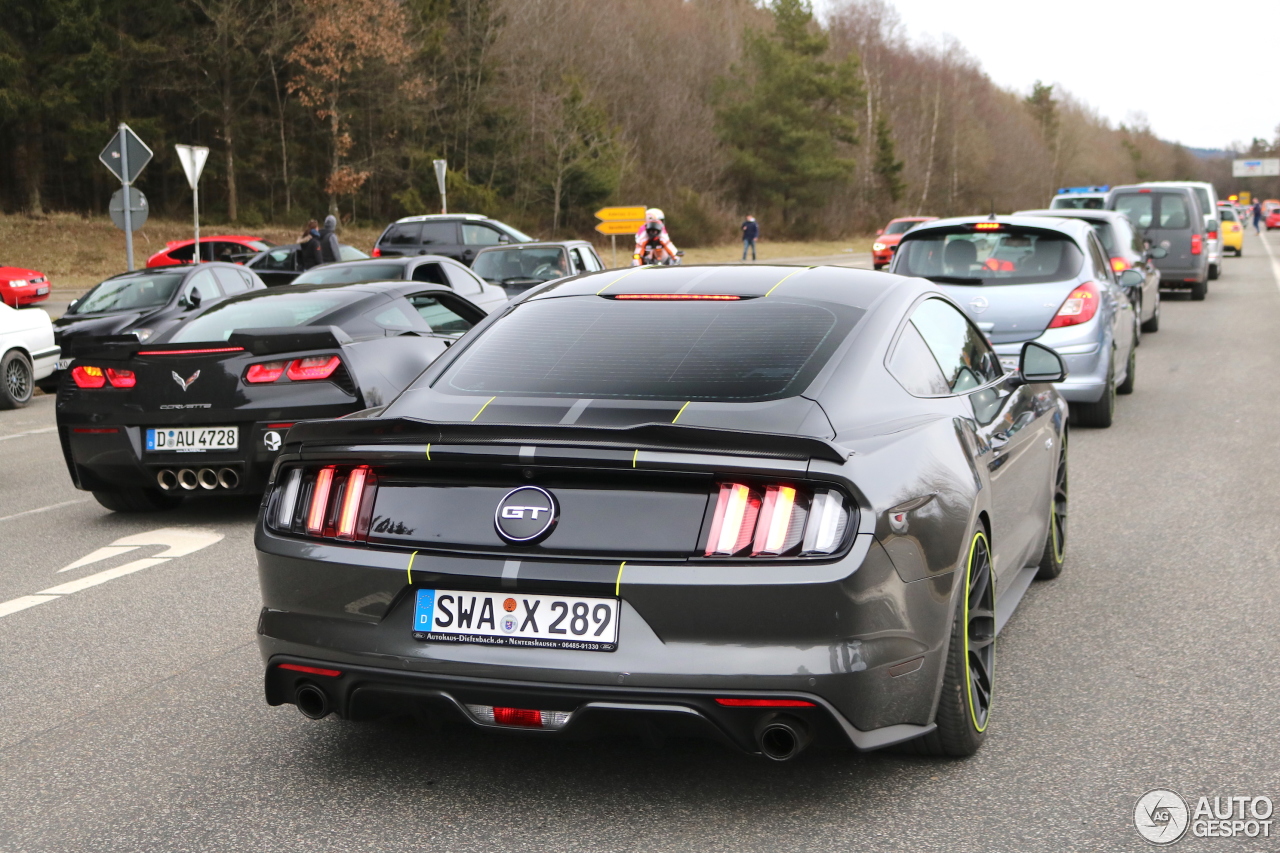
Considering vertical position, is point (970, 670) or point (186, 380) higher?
point (186, 380)

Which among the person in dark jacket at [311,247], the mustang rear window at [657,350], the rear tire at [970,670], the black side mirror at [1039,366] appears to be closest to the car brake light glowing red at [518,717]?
the mustang rear window at [657,350]

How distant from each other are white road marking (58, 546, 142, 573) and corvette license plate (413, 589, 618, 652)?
423 centimetres

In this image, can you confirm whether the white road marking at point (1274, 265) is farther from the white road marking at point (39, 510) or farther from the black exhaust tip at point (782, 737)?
the black exhaust tip at point (782, 737)

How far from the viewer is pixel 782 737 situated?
3.38m

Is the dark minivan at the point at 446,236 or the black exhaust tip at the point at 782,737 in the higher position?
the black exhaust tip at the point at 782,737

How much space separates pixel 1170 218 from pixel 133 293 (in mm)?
16924

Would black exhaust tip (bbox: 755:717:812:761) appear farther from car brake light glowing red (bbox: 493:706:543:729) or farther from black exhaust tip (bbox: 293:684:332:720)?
black exhaust tip (bbox: 293:684:332:720)

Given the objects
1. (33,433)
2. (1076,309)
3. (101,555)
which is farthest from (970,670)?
(33,433)

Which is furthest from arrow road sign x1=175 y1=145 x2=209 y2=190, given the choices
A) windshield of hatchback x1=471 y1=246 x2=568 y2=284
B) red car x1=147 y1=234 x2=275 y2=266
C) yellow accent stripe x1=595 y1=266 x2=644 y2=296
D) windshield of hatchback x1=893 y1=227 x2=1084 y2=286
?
yellow accent stripe x1=595 y1=266 x2=644 y2=296

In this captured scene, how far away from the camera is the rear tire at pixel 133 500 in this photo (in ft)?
27.8

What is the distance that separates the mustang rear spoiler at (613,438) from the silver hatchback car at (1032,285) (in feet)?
23.4

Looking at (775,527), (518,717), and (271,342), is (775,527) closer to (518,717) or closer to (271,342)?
(518,717)

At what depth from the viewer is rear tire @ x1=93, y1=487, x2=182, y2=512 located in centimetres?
847

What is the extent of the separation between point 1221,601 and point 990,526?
196cm
